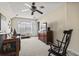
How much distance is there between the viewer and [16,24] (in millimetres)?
2586

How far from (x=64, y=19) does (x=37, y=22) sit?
0.77 m

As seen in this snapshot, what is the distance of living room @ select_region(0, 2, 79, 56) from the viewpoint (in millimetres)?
2601

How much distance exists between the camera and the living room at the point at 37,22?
2.60 m

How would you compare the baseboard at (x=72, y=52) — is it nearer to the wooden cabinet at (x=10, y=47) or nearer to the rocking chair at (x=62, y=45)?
the rocking chair at (x=62, y=45)

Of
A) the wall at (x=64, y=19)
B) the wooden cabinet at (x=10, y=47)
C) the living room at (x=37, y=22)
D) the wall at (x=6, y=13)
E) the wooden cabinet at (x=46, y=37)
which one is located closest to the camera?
the wooden cabinet at (x=10, y=47)

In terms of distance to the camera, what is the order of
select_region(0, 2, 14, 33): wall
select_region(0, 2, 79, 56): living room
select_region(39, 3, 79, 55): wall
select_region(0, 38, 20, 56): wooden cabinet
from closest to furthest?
select_region(0, 38, 20, 56): wooden cabinet < select_region(0, 2, 14, 33): wall < select_region(0, 2, 79, 56): living room < select_region(39, 3, 79, 55): wall

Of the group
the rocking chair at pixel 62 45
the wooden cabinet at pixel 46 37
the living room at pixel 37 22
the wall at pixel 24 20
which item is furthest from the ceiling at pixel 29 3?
the rocking chair at pixel 62 45

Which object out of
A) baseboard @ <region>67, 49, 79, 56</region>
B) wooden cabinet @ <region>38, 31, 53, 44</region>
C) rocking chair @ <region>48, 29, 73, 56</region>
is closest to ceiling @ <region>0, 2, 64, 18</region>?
wooden cabinet @ <region>38, 31, 53, 44</region>

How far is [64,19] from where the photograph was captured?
109 inches

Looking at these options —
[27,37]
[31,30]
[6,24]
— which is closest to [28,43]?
[27,37]

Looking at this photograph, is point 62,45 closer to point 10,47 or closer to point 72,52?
point 72,52

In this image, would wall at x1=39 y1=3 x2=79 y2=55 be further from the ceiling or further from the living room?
the ceiling

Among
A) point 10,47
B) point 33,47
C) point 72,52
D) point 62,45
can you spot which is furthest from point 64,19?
point 10,47

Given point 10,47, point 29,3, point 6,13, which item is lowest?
point 10,47
